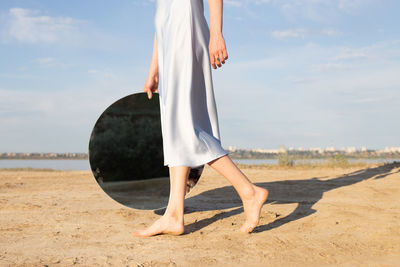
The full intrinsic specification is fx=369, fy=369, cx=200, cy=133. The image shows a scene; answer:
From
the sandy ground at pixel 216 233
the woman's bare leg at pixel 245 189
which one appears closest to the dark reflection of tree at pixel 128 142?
the sandy ground at pixel 216 233

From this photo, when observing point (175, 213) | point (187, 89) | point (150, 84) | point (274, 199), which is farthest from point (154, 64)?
point (274, 199)

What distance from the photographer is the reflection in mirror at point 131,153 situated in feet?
10.5

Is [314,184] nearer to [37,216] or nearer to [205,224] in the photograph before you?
[205,224]

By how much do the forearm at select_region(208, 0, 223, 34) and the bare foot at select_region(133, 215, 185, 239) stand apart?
1294 millimetres

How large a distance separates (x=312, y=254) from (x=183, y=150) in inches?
39.3

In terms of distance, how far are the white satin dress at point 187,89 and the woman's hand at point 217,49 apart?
0.13 meters

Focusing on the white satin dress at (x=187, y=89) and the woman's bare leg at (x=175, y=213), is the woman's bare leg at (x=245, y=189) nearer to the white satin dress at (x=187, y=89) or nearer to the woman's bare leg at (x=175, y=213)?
the white satin dress at (x=187, y=89)

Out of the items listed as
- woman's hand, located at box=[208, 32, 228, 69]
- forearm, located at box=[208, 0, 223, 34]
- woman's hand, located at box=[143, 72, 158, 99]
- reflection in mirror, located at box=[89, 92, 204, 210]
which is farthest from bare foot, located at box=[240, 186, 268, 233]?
woman's hand, located at box=[143, 72, 158, 99]

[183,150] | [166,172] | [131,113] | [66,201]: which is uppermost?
[131,113]

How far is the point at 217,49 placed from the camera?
2436 mm

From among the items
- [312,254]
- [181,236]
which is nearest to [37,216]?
[181,236]

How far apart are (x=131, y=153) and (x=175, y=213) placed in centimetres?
102

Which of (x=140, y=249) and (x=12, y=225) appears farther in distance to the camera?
(x=12, y=225)

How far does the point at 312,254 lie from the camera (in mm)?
2002
